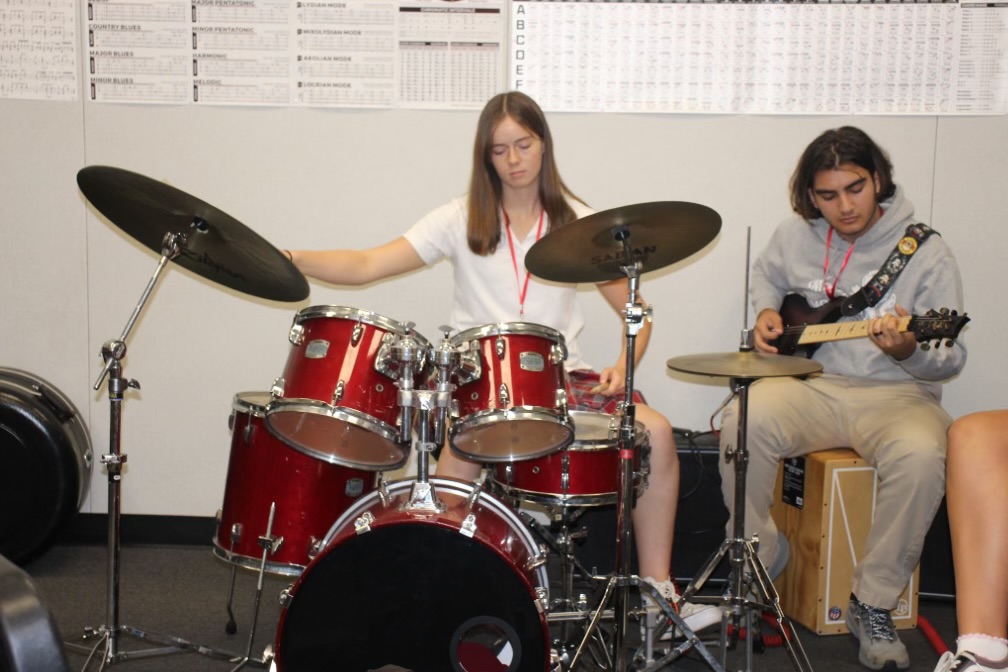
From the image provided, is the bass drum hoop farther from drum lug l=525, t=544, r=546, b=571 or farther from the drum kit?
drum lug l=525, t=544, r=546, b=571

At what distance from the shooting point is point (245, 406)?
2475 millimetres

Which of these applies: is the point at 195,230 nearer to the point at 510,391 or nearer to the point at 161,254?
the point at 161,254

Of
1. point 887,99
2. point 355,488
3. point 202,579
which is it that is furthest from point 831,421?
point 202,579

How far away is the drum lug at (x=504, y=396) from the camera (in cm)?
214

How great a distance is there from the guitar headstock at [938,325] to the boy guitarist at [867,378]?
4cm

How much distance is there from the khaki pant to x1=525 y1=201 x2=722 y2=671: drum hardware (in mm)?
592

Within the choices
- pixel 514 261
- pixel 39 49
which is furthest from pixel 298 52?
pixel 514 261

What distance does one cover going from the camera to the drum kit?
6.56 feet

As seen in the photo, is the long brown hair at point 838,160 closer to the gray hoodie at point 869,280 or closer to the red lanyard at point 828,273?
the gray hoodie at point 869,280

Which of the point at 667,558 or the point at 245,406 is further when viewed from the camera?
the point at 667,558

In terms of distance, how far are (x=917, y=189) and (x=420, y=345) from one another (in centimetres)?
207

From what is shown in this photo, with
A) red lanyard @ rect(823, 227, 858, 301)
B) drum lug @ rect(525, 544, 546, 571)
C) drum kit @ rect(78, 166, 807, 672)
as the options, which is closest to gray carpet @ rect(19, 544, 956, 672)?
drum kit @ rect(78, 166, 807, 672)

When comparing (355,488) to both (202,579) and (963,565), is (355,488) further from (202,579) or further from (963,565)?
(963,565)

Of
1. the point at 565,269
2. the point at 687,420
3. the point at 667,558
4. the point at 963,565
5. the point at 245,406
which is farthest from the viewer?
the point at 687,420
